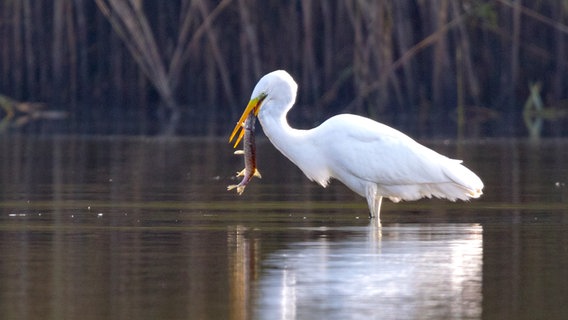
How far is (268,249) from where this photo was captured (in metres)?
8.53

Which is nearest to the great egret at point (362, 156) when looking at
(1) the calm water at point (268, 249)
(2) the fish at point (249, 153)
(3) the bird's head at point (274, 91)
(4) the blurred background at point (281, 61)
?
(3) the bird's head at point (274, 91)

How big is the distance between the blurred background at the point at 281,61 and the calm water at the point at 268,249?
9151 mm

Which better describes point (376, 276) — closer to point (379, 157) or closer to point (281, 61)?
point (379, 157)

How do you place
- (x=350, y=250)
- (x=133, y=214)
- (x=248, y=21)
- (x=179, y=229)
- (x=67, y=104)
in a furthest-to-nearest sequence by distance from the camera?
(x=67, y=104), (x=248, y=21), (x=133, y=214), (x=179, y=229), (x=350, y=250)

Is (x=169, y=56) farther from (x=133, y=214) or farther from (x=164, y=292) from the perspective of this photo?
(x=164, y=292)

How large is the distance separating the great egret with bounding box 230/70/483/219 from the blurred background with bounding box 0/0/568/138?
12101 mm

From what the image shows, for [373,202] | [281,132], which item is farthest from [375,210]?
[281,132]

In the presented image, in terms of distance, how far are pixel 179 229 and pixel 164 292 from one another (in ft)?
9.06

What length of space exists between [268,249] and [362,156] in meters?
2.42

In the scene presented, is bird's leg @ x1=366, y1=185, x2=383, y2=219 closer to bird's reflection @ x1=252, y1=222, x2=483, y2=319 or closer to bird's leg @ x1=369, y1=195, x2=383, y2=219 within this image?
bird's leg @ x1=369, y1=195, x2=383, y2=219

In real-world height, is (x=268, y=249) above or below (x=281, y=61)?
below

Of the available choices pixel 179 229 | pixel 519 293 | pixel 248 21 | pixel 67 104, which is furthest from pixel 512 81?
pixel 519 293

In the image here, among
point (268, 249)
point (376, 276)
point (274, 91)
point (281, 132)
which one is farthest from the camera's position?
point (281, 132)

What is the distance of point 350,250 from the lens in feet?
27.8
